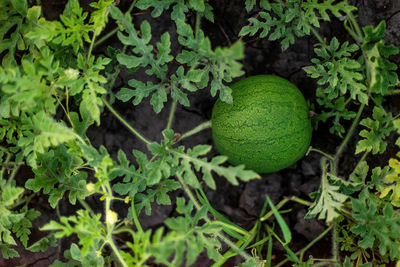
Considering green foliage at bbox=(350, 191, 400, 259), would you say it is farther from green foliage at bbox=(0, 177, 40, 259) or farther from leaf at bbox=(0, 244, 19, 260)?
leaf at bbox=(0, 244, 19, 260)

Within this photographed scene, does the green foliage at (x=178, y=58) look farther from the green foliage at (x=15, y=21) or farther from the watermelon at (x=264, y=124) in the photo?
the green foliage at (x=15, y=21)

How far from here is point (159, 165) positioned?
7.01 feet

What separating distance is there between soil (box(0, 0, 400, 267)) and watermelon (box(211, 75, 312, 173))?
27.2 inches

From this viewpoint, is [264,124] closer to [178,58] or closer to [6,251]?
[178,58]

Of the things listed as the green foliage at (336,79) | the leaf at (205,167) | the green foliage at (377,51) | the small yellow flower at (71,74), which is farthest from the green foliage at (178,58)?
the green foliage at (377,51)

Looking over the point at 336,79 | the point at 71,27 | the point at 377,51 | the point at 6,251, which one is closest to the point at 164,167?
the point at 71,27

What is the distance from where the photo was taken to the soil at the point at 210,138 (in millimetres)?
3082

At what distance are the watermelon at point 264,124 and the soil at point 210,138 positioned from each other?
27.2 inches

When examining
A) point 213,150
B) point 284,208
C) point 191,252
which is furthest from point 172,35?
point 191,252

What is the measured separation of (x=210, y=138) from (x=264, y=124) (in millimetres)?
977

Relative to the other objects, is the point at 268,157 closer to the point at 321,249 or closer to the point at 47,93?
the point at 321,249

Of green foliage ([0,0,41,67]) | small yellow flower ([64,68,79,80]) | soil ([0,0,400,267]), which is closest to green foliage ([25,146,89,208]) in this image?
small yellow flower ([64,68,79,80])

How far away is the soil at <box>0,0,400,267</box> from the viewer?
3082 millimetres

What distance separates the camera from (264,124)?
91.0 inches
